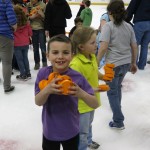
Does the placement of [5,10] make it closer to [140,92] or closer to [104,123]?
[104,123]

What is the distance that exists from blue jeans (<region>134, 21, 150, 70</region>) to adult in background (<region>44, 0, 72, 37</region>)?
1.20 meters

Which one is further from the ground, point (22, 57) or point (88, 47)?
point (88, 47)

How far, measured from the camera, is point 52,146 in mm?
1622

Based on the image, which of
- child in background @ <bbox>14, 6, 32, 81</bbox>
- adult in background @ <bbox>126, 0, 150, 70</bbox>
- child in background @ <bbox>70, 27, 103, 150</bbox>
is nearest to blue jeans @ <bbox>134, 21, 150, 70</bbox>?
adult in background @ <bbox>126, 0, 150, 70</bbox>

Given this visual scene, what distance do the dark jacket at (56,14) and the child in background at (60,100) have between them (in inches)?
117

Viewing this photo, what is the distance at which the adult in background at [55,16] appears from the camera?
433cm

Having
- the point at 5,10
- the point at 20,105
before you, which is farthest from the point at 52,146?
the point at 5,10

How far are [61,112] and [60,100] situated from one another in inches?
2.9

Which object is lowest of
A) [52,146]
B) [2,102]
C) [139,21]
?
[2,102]

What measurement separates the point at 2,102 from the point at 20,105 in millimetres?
273

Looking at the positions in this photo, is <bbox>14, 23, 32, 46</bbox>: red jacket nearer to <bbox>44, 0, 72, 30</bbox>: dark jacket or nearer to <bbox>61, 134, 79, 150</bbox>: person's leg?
<bbox>44, 0, 72, 30</bbox>: dark jacket

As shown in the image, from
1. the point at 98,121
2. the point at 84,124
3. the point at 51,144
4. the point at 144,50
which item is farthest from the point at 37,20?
the point at 51,144

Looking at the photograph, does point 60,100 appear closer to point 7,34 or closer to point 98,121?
point 98,121

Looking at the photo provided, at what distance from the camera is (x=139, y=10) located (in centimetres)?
429
